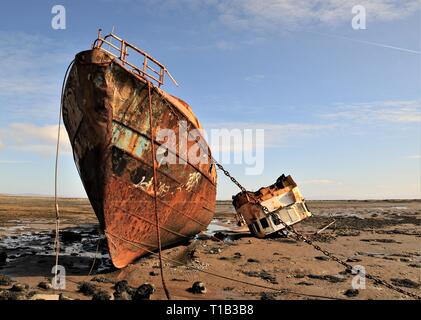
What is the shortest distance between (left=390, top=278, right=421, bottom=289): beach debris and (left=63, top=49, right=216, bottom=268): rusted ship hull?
573 centimetres

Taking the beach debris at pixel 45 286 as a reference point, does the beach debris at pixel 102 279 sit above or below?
below

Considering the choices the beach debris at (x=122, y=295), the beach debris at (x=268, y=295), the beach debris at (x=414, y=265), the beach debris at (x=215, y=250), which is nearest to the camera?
the beach debris at (x=122, y=295)

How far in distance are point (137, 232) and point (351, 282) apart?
16.8ft

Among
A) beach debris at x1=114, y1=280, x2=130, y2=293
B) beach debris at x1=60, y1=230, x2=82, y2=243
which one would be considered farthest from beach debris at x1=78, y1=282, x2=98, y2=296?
beach debris at x1=60, y1=230, x2=82, y2=243

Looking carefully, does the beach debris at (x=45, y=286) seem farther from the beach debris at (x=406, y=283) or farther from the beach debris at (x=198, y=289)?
the beach debris at (x=406, y=283)

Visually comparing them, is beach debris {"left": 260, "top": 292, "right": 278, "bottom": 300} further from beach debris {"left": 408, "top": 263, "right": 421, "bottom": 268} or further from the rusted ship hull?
beach debris {"left": 408, "top": 263, "right": 421, "bottom": 268}

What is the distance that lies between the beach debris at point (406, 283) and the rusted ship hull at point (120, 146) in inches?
226

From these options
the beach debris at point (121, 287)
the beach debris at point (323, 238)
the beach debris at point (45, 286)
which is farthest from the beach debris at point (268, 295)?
the beach debris at point (323, 238)

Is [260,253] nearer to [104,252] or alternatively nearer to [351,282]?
[351,282]

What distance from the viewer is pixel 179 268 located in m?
8.69

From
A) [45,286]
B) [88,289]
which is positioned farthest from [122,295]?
[45,286]

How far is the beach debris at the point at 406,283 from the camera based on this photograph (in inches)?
296
